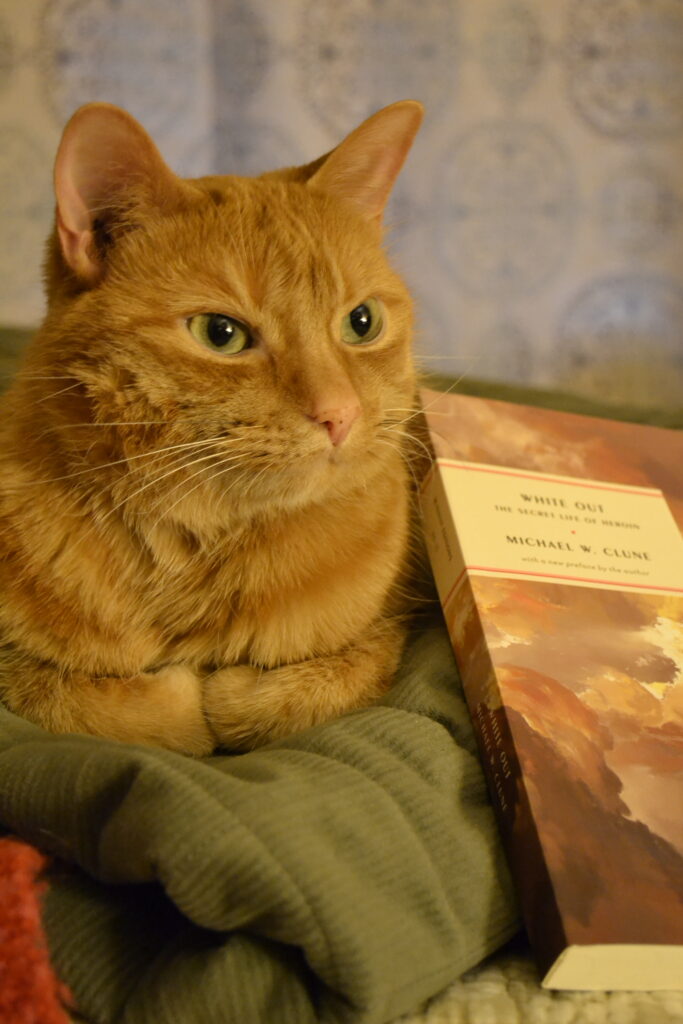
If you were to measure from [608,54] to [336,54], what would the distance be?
0.65m

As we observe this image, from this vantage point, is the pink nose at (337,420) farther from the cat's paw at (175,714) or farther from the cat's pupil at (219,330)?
the cat's paw at (175,714)

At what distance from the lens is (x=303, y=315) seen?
3.13 ft

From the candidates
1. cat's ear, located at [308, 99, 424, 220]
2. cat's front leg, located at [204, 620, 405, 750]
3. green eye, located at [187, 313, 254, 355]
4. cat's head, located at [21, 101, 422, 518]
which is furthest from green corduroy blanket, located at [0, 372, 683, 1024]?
cat's ear, located at [308, 99, 424, 220]

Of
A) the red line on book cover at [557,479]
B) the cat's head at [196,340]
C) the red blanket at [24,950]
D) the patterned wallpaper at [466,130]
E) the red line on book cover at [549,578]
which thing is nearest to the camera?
the red blanket at [24,950]

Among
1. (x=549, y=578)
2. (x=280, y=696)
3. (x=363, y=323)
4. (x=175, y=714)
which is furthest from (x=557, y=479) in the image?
(x=175, y=714)

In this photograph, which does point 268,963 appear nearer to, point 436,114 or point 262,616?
point 262,616

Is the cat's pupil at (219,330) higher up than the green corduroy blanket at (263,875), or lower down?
higher up

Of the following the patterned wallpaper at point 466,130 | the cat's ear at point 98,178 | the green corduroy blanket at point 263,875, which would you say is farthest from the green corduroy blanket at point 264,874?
the patterned wallpaper at point 466,130

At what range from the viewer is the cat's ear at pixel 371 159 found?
1106mm

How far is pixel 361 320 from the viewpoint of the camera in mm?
1062

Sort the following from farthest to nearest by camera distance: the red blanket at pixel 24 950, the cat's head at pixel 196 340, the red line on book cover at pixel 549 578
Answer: the red line on book cover at pixel 549 578
the cat's head at pixel 196 340
the red blanket at pixel 24 950

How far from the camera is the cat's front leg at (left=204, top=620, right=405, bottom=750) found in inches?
38.9

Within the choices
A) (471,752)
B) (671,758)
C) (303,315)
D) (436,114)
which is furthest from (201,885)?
(436,114)

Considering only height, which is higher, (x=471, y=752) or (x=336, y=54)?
(x=336, y=54)
